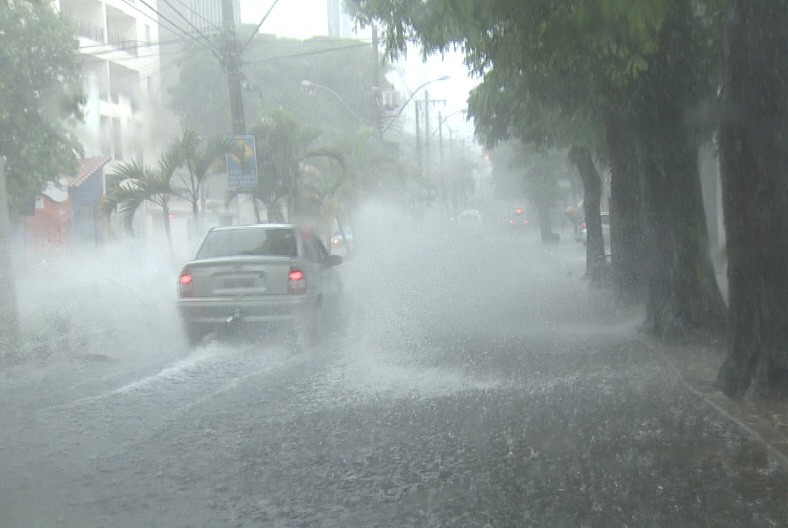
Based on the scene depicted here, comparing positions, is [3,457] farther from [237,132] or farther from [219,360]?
[237,132]

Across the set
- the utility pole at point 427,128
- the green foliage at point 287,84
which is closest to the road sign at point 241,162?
the green foliage at point 287,84

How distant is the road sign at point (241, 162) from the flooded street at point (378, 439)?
8.38 m

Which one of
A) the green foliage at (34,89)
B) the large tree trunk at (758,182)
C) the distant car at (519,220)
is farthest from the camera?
the distant car at (519,220)

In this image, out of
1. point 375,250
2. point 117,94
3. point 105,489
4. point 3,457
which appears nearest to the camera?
point 105,489

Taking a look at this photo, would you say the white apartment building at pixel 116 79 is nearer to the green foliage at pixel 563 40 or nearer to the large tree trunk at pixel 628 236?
the large tree trunk at pixel 628 236

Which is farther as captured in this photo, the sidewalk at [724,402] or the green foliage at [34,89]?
the green foliage at [34,89]

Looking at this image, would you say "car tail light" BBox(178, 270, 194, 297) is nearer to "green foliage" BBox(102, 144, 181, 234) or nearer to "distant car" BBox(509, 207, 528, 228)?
"green foliage" BBox(102, 144, 181, 234)

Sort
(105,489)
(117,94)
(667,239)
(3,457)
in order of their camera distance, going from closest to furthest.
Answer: (105,489)
(3,457)
(667,239)
(117,94)

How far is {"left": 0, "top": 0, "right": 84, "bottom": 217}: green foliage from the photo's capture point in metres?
21.0

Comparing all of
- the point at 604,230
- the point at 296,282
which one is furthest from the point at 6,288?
the point at 604,230

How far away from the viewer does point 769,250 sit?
7.06 metres

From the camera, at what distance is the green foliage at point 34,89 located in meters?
21.0

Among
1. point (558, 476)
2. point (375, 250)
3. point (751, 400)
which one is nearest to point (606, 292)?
point (751, 400)

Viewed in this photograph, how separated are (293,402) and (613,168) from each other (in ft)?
25.7
